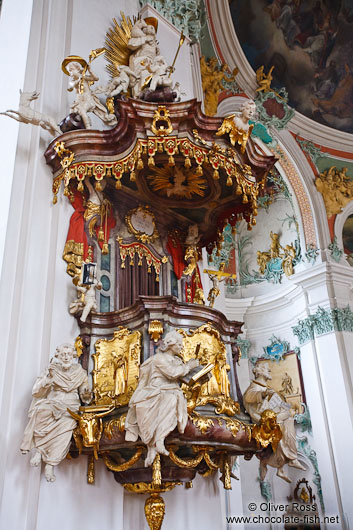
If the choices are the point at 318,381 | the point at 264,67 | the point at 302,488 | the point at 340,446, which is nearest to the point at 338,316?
the point at 318,381

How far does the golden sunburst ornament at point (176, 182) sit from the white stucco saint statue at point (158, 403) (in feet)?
6.56

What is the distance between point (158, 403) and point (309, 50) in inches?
449

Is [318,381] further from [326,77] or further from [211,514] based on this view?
[326,77]

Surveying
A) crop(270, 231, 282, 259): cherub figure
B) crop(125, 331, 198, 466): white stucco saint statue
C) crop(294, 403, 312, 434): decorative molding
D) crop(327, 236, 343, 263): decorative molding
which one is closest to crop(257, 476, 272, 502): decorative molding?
crop(294, 403, 312, 434): decorative molding

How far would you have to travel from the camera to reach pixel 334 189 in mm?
12391

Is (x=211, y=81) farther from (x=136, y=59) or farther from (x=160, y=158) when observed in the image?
(x=160, y=158)

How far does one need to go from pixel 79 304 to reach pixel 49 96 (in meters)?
2.47

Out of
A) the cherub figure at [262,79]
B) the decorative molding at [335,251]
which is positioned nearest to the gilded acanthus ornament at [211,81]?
the cherub figure at [262,79]

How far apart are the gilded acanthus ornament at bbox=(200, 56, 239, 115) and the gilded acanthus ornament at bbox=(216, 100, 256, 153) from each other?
15.1 feet

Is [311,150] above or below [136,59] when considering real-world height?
above

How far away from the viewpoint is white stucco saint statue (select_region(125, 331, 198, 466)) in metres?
3.76

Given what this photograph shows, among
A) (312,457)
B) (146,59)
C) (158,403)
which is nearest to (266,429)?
(158,403)

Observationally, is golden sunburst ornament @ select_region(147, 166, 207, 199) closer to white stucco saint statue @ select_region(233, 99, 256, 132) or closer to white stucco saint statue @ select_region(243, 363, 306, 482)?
white stucco saint statue @ select_region(233, 99, 256, 132)

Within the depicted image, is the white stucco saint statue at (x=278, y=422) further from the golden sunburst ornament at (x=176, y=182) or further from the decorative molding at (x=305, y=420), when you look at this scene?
the decorative molding at (x=305, y=420)
